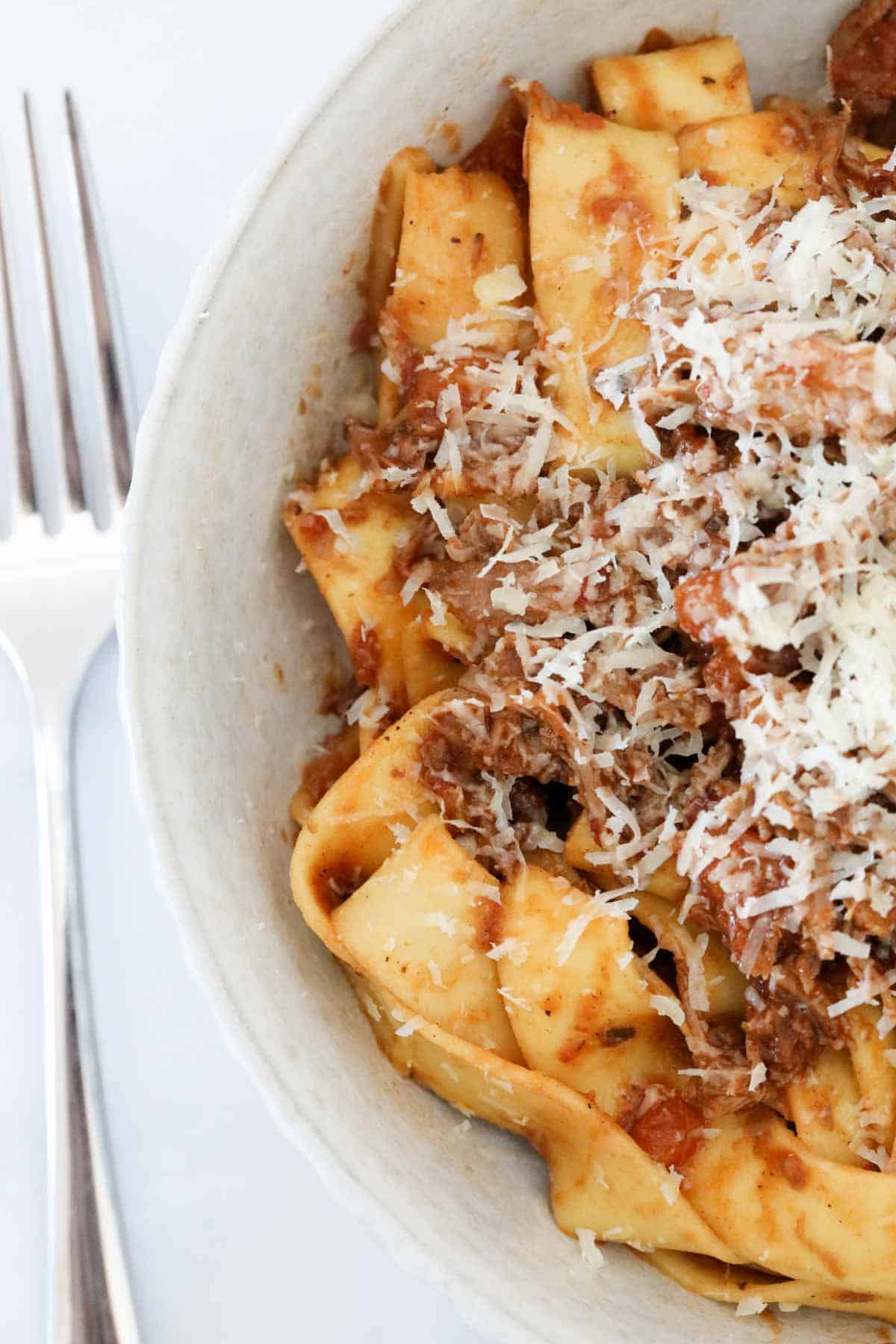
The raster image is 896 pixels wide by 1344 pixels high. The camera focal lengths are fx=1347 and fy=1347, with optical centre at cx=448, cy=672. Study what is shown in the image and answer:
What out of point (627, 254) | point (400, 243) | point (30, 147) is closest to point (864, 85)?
point (627, 254)

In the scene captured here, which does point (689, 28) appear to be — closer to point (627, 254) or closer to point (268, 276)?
point (627, 254)

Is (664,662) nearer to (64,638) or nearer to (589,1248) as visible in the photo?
(589,1248)

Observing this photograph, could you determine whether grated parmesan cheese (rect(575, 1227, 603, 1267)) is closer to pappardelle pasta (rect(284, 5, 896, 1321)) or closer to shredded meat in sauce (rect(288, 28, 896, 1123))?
pappardelle pasta (rect(284, 5, 896, 1321))

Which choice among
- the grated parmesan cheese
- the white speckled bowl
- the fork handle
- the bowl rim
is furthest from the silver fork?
the grated parmesan cheese

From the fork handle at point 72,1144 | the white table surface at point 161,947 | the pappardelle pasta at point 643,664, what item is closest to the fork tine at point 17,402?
the white table surface at point 161,947

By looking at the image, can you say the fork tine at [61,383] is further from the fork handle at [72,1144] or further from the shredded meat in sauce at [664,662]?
the shredded meat in sauce at [664,662]

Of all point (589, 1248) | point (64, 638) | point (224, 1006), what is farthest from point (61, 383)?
point (589, 1248)

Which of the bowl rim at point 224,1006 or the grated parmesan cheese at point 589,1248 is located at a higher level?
the bowl rim at point 224,1006
